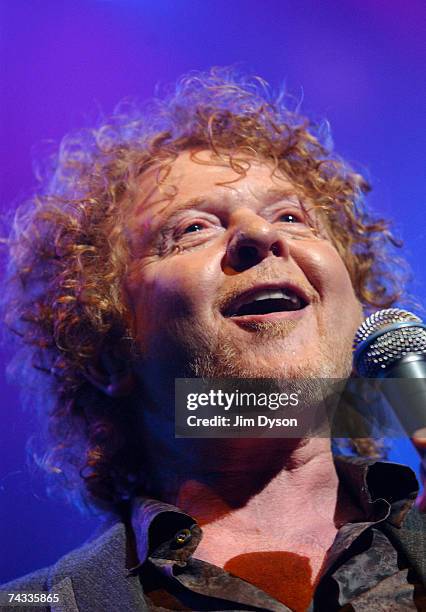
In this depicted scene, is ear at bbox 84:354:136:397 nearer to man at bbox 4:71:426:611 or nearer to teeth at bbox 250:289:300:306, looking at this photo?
man at bbox 4:71:426:611

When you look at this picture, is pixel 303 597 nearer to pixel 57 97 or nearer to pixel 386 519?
pixel 386 519

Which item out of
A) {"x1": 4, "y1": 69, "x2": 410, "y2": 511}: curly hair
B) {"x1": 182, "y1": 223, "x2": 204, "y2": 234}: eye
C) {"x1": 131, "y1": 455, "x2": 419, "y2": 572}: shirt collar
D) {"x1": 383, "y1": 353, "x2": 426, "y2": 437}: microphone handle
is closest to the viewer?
{"x1": 383, "y1": 353, "x2": 426, "y2": 437}: microphone handle

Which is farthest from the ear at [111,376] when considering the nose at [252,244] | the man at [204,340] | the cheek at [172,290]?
the nose at [252,244]

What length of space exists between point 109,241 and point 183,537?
2.38ft

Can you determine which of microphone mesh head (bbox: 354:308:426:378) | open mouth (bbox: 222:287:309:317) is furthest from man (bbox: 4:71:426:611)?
microphone mesh head (bbox: 354:308:426:378)

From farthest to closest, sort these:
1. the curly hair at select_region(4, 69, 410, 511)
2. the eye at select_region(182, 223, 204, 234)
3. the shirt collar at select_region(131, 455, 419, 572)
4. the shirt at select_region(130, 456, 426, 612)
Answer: the curly hair at select_region(4, 69, 410, 511)
the eye at select_region(182, 223, 204, 234)
the shirt collar at select_region(131, 455, 419, 572)
the shirt at select_region(130, 456, 426, 612)

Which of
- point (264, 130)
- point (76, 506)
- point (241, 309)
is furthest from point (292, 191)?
point (76, 506)

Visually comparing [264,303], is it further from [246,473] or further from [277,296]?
[246,473]

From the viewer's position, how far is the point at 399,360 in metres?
0.95

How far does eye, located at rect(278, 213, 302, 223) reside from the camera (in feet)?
5.16

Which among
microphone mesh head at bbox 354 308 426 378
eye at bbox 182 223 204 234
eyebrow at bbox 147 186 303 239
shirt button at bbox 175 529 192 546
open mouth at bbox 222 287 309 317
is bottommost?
shirt button at bbox 175 529 192 546

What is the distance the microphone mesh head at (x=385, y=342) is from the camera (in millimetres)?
957

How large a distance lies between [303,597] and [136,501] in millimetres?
412

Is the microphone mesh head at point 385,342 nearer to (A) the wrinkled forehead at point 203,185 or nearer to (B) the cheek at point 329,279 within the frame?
(B) the cheek at point 329,279
